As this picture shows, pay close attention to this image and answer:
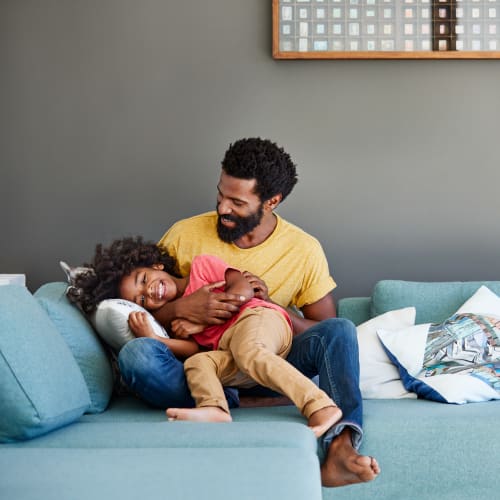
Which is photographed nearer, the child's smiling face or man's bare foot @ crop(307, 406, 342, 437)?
man's bare foot @ crop(307, 406, 342, 437)

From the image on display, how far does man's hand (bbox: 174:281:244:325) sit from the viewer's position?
2381mm

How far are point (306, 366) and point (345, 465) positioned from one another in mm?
384

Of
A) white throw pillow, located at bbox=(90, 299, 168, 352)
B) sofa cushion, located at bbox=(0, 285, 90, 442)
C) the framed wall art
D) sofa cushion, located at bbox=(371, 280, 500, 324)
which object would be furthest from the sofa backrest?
sofa cushion, located at bbox=(0, 285, 90, 442)

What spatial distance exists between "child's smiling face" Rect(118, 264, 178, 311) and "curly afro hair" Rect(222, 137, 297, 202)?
494 millimetres

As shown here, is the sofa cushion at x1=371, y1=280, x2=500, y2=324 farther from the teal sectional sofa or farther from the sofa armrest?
the teal sectional sofa

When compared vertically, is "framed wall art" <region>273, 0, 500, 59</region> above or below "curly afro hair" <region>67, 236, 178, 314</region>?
above

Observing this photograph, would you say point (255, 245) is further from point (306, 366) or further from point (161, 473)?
point (161, 473)

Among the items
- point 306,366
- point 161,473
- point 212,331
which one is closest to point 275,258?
point 212,331

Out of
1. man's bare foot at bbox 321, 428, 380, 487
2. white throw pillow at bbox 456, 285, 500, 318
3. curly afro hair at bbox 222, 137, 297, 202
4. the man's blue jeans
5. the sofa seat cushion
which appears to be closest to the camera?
the sofa seat cushion

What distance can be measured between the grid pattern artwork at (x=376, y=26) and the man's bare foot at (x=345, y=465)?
187 centimetres

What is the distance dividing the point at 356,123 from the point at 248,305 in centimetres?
130

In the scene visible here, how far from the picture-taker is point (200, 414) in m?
1.98

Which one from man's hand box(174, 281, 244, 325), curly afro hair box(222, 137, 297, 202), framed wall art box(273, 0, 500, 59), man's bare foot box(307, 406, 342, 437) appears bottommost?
man's bare foot box(307, 406, 342, 437)

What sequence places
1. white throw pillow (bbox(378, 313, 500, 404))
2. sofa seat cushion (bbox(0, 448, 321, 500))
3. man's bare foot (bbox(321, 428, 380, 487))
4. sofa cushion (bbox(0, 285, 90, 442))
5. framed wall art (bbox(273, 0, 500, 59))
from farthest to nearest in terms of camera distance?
framed wall art (bbox(273, 0, 500, 59)) → white throw pillow (bbox(378, 313, 500, 404)) → man's bare foot (bbox(321, 428, 380, 487)) → sofa cushion (bbox(0, 285, 90, 442)) → sofa seat cushion (bbox(0, 448, 321, 500))
